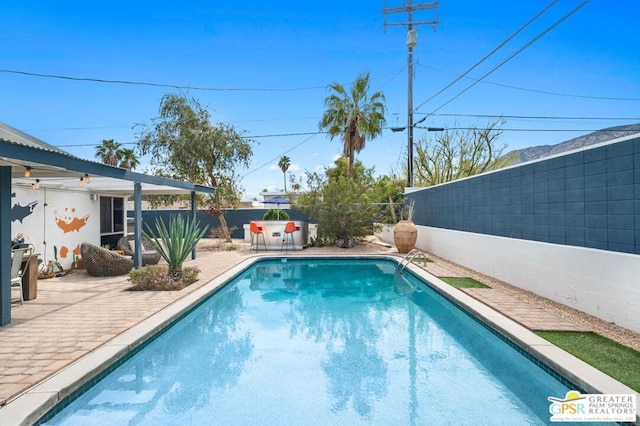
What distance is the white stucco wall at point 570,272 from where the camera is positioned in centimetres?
457

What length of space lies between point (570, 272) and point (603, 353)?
2175 millimetres

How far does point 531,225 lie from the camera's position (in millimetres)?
7105

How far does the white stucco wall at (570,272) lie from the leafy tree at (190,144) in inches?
386

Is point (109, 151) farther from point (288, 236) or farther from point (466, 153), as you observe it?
point (466, 153)

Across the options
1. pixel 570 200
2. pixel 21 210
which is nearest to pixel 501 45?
pixel 570 200

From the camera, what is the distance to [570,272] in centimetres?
571

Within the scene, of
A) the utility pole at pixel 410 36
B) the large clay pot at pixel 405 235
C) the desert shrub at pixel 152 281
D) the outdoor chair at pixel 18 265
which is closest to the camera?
the outdoor chair at pixel 18 265

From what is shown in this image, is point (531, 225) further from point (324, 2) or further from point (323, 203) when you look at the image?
point (324, 2)

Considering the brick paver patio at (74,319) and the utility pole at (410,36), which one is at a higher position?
the utility pole at (410,36)

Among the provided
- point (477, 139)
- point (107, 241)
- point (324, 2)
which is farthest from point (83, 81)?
point (477, 139)

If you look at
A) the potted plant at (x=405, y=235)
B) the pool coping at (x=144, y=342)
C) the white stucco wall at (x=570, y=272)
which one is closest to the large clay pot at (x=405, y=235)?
the potted plant at (x=405, y=235)

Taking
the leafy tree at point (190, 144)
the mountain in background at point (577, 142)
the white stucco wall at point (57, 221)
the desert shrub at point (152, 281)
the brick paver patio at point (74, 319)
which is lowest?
the brick paver patio at point (74, 319)

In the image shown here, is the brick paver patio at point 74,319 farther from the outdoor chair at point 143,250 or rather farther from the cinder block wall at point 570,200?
the cinder block wall at point 570,200

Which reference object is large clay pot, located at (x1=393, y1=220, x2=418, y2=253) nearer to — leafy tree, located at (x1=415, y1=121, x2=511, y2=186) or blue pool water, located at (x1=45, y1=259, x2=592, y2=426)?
blue pool water, located at (x1=45, y1=259, x2=592, y2=426)
